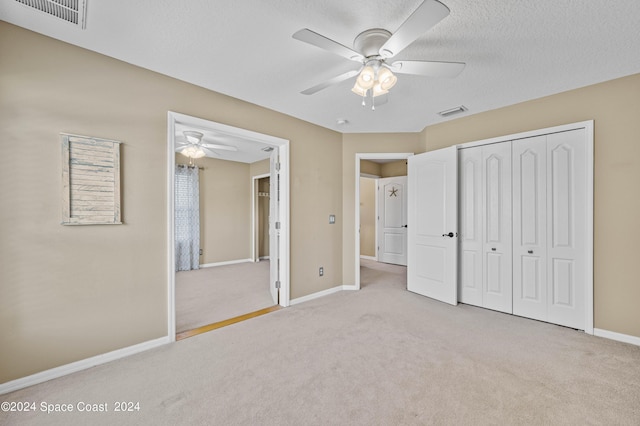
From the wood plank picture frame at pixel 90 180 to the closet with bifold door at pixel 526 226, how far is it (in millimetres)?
4024

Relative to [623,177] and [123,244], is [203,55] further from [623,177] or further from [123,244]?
[623,177]

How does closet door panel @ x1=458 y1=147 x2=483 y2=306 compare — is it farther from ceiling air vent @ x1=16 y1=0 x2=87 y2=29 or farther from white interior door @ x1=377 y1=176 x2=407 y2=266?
ceiling air vent @ x1=16 y1=0 x2=87 y2=29

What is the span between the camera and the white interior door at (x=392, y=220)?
6.58 m

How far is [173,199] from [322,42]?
1992mm

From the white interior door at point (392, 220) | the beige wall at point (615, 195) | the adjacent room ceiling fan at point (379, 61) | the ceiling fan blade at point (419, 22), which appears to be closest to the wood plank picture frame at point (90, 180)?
the adjacent room ceiling fan at point (379, 61)

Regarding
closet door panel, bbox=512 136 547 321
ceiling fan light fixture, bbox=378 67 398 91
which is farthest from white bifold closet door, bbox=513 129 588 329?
ceiling fan light fixture, bbox=378 67 398 91

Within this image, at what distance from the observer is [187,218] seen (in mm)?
5922

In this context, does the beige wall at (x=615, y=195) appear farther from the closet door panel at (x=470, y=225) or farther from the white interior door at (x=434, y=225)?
the white interior door at (x=434, y=225)

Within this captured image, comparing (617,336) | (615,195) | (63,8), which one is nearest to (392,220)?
(615,195)

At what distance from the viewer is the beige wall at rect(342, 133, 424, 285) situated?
4.33 meters

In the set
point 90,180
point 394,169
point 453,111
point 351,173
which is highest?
point 453,111

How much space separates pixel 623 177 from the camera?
2.61 meters

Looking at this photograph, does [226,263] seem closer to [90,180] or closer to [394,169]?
[90,180]

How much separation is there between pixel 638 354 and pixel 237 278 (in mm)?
5206
